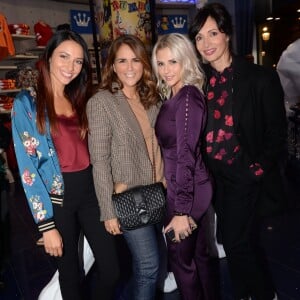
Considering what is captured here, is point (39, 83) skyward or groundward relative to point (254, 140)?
skyward

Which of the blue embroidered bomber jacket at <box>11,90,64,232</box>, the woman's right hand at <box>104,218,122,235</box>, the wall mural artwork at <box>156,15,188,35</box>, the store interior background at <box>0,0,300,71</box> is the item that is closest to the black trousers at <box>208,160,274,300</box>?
the woman's right hand at <box>104,218,122,235</box>

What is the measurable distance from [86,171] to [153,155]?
1.23 ft

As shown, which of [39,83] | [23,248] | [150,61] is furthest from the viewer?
[23,248]

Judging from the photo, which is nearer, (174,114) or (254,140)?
(174,114)

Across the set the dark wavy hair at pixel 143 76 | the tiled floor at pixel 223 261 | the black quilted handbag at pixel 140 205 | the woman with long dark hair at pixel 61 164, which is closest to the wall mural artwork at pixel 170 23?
the tiled floor at pixel 223 261

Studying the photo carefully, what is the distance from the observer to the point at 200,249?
173 centimetres

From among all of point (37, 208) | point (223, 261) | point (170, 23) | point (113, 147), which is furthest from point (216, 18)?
point (170, 23)

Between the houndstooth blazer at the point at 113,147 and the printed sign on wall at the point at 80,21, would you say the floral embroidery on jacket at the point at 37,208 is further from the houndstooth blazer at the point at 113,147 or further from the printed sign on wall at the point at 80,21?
the printed sign on wall at the point at 80,21

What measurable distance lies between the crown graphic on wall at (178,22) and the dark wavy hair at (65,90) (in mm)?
7238

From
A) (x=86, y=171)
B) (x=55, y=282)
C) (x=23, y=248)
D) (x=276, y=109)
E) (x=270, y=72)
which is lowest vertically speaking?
(x=23, y=248)

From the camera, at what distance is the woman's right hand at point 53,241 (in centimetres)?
142

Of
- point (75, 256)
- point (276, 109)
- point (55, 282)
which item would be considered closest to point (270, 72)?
point (276, 109)

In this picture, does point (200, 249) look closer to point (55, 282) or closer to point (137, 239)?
point (137, 239)

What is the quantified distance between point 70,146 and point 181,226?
690mm
